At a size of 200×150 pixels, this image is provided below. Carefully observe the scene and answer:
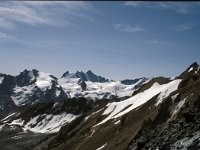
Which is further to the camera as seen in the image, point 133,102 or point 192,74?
point 133,102

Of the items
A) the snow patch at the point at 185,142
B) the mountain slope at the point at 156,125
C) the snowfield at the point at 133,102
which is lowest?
the snow patch at the point at 185,142

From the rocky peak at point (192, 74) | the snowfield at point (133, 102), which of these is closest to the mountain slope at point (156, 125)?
the snowfield at point (133, 102)

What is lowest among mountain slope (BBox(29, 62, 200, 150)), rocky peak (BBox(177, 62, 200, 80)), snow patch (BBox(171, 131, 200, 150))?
snow patch (BBox(171, 131, 200, 150))

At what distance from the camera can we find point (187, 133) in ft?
151

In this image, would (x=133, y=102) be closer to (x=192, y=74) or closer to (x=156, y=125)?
(x=192, y=74)

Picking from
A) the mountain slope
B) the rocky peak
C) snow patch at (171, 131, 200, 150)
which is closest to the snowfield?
the mountain slope

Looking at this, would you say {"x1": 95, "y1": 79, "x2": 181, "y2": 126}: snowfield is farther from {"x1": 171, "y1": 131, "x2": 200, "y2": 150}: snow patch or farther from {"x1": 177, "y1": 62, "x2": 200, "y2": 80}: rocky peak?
{"x1": 171, "y1": 131, "x2": 200, "y2": 150}: snow patch

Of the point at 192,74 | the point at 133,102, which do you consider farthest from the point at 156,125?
the point at 133,102

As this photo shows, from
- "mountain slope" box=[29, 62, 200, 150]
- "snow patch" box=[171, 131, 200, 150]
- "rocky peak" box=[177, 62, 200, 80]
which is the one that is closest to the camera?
"snow patch" box=[171, 131, 200, 150]

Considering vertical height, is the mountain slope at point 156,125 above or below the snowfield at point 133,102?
below

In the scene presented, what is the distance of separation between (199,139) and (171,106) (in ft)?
135

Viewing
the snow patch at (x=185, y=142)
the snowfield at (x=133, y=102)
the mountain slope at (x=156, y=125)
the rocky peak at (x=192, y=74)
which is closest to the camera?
the snow patch at (x=185, y=142)

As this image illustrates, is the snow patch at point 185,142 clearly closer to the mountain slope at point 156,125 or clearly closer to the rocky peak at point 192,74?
the mountain slope at point 156,125

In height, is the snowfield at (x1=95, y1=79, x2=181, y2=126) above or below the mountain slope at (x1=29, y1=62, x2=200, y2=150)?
above
